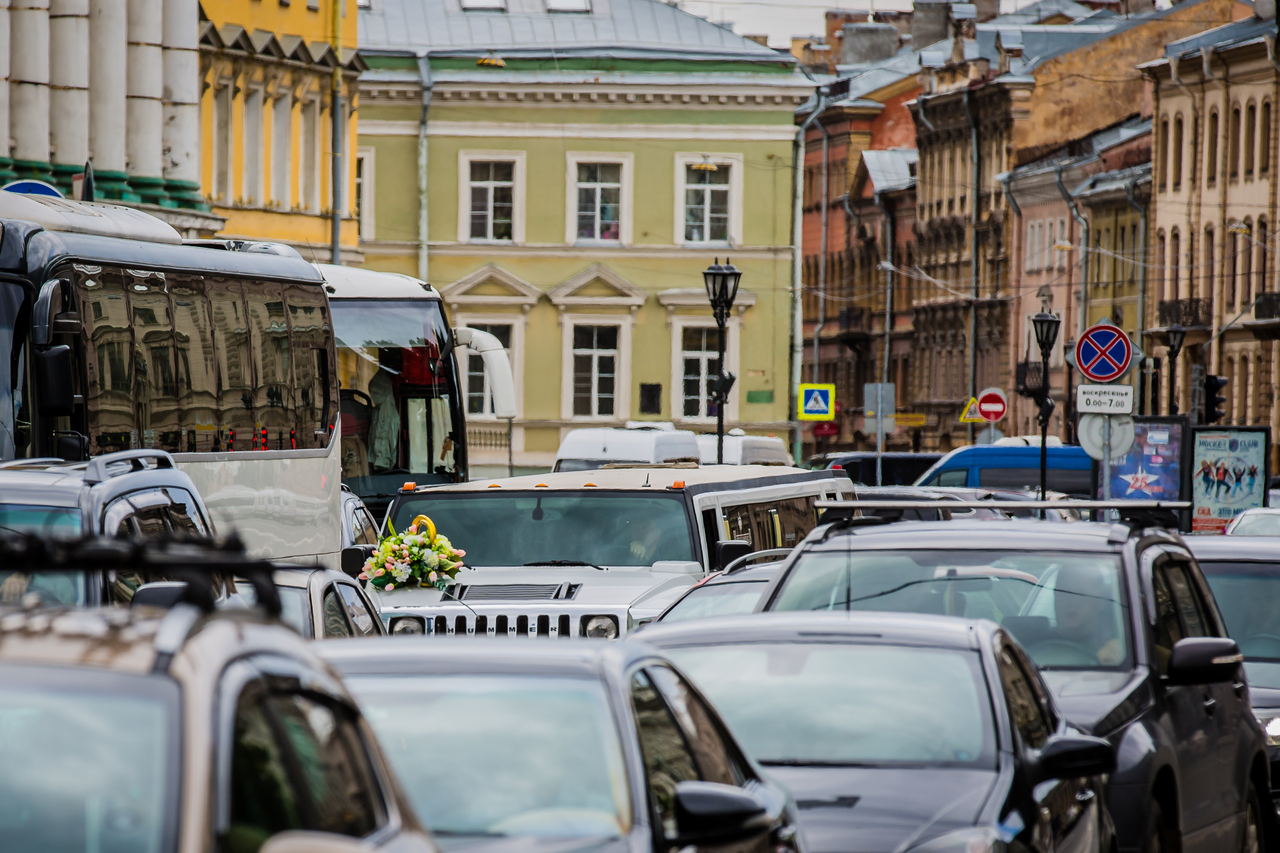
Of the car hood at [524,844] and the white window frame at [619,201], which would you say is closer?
the car hood at [524,844]

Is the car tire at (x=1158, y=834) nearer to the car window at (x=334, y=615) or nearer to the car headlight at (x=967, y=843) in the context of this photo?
the car headlight at (x=967, y=843)

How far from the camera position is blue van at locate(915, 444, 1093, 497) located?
144 feet

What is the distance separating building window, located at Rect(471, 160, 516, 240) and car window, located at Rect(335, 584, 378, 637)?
162 ft

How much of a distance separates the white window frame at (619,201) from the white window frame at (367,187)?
479cm

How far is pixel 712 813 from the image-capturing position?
5395 mm

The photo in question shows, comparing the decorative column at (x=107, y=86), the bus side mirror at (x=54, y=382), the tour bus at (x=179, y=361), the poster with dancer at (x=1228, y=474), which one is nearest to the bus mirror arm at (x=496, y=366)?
the decorative column at (x=107, y=86)

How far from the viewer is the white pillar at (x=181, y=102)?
1539 inches

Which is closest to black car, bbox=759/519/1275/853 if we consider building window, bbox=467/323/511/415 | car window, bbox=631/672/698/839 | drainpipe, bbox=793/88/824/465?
car window, bbox=631/672/698/839

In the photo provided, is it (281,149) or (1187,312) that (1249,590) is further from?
(1187,312)

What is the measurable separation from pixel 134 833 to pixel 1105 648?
6202mm

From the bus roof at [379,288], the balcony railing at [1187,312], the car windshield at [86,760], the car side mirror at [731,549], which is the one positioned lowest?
the car side mirror at [731,549]

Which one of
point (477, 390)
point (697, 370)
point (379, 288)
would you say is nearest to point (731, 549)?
point (379, 288)

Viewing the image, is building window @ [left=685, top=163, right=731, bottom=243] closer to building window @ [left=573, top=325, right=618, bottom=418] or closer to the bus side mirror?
building window @ [left=573, top=325, right=618, bottom=418]

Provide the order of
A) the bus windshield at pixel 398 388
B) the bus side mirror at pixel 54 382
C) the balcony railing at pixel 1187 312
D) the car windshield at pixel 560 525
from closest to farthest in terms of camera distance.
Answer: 1. the bus side mirror at pixel 54 382
2. the car windshield at pixel 560 525
3. the bus windshield at pixel 398 388
4. the balcony railing at pixel 1187 312
